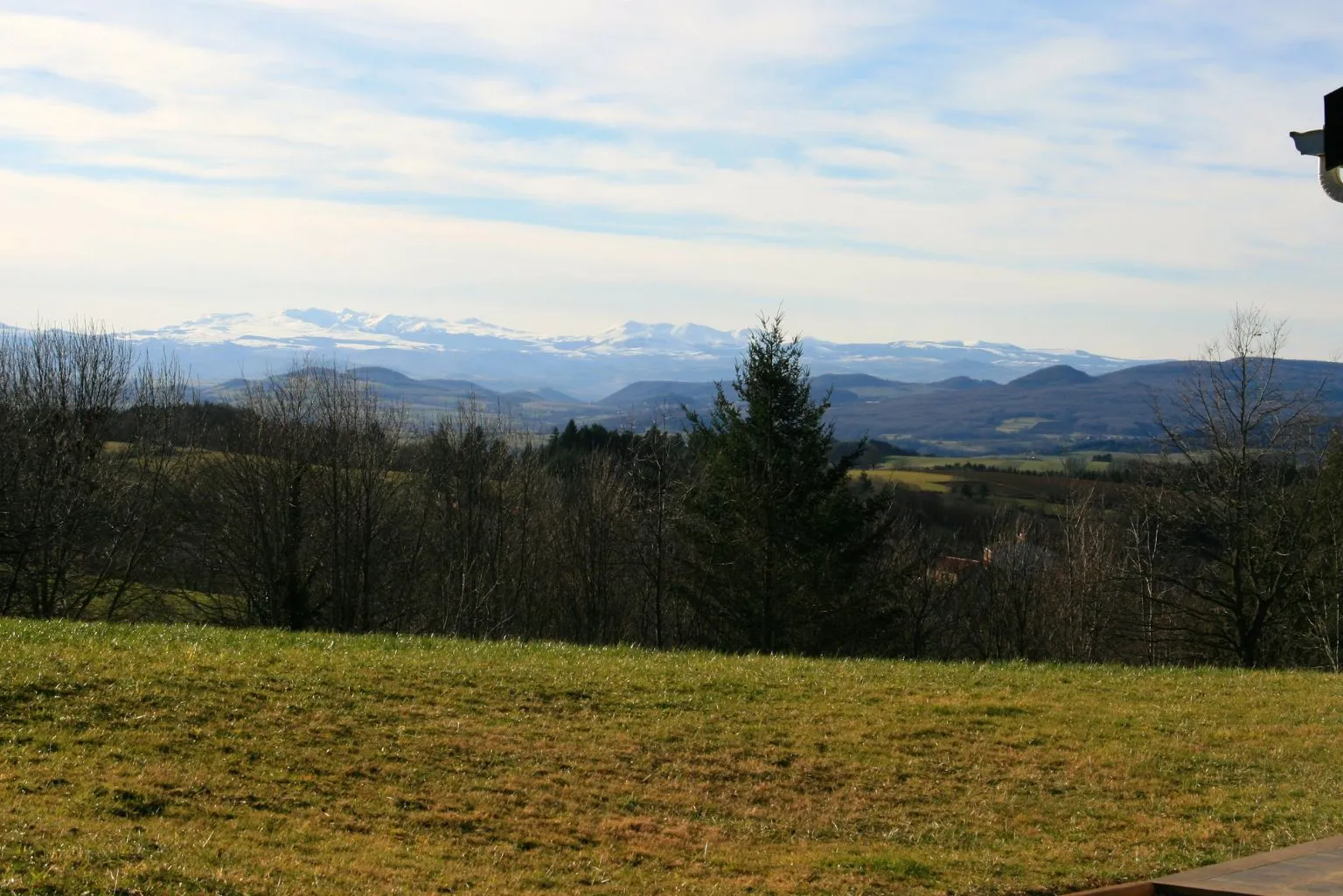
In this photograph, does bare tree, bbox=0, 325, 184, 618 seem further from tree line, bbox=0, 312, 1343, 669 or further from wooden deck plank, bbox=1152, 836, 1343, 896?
wooden deck plank, bbox=1152, 836, 1343, 896

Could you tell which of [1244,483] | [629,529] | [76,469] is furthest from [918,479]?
[76,469]

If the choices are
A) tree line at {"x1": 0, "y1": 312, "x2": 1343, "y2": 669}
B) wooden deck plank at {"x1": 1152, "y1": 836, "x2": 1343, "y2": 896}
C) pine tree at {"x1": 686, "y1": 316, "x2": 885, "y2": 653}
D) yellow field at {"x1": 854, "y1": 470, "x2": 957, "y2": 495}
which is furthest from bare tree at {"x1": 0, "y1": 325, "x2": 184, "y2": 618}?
yellow field at {"x1": 854, "y1": 470, "x2": 957, "y2": 495}

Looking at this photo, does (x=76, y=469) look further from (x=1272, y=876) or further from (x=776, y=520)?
(x=1272, y=876)

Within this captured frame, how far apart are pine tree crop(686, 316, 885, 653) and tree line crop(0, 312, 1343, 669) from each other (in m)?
0.09

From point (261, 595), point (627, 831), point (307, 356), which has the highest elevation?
point (307, 356)

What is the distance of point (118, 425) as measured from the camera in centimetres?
4462

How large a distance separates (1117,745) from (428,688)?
8.93 meters

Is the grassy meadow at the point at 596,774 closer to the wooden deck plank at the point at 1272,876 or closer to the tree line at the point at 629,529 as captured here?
the wooden deck plank at the point at 1272,876

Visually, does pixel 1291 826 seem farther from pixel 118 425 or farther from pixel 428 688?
pixel 118 425

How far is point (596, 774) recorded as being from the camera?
12.3 metres

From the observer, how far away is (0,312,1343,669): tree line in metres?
34.3

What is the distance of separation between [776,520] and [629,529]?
859 inches

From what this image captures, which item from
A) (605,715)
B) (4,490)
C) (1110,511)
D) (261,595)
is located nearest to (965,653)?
(1110,511)

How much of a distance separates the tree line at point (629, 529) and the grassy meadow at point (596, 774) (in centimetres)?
1515
